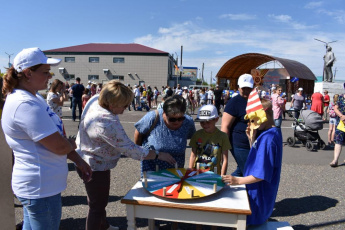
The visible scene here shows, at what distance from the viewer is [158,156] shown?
101 inches

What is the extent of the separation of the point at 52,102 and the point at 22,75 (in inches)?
178

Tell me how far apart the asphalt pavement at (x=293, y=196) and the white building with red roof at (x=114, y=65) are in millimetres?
42724

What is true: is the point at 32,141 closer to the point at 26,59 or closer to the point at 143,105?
the point at 26,59

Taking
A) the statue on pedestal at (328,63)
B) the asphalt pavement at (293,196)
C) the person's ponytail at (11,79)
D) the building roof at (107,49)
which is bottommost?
the asphalt pavement at (293,196)

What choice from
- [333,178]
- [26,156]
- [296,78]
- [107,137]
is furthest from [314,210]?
[296,78]

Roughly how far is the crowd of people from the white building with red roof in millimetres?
45271

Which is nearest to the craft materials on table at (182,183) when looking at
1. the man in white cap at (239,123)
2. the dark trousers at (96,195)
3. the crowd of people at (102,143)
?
the crowd of people at (102,143)

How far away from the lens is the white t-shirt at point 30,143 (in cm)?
175

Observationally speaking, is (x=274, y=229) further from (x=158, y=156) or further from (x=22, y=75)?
(x=22, y=75)

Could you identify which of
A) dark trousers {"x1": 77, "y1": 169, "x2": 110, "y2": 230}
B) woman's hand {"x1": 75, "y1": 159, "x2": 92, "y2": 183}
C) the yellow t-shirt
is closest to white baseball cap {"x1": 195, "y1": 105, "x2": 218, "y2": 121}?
the yellow t-shirt

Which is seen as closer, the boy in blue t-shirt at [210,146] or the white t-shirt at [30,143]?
the white t-shirt at [30,143]

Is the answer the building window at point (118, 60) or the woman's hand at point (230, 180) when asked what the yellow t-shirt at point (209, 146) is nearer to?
the woman's hand at point (230, 180)

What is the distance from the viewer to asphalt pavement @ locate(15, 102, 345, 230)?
3578 mm


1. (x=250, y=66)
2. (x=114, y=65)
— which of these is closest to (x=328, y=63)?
(x=250, y=66)
